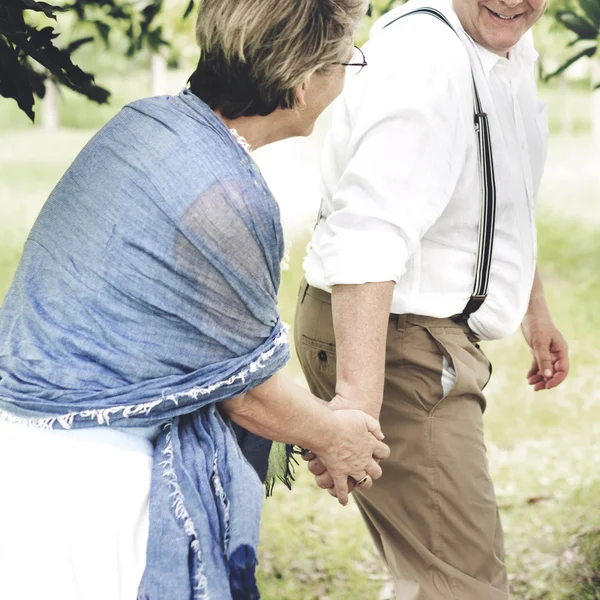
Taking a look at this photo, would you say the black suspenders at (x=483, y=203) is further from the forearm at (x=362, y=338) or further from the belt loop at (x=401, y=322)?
the forearm at (x=362, y=338)

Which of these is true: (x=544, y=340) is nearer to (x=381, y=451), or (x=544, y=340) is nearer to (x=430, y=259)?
(x=430, y=259)

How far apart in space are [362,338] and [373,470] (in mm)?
347

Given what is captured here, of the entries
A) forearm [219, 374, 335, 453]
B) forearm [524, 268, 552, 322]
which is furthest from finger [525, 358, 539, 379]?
forearm [219, 374, 335, 453]

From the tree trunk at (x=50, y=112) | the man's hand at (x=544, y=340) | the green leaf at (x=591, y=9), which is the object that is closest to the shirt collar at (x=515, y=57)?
the green leaf at (x=591, y=9)

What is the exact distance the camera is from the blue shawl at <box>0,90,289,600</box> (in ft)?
6.80

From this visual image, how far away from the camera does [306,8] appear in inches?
88.6

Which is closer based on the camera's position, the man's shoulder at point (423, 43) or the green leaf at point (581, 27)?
the man's shoulder at point (423, 43)

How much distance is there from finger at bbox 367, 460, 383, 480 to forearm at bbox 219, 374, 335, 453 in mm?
254

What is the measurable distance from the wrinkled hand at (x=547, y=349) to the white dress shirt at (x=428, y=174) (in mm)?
596

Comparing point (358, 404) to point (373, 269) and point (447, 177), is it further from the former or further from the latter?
point (447, 177)

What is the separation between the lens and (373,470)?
2.62m

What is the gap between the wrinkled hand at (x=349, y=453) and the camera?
2.49 meters

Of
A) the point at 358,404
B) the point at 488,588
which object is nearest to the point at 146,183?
the point at 358,404

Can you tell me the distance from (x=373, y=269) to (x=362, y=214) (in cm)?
14
